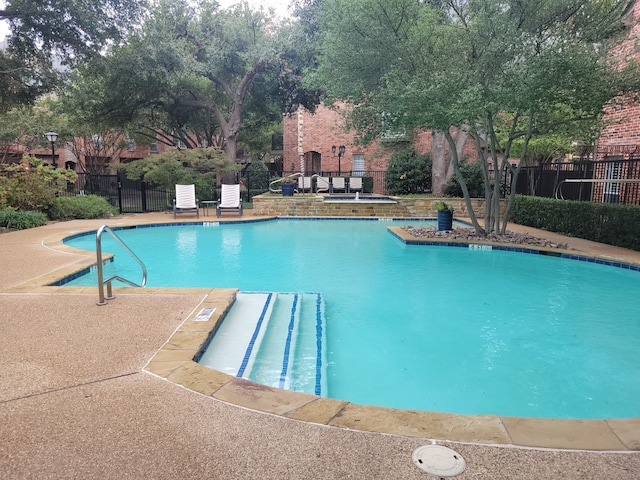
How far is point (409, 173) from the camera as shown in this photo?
17094 millimetres

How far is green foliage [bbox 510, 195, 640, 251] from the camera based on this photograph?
8023 mm

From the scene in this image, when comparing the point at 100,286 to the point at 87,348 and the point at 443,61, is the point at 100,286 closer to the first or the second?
the point at 87,348

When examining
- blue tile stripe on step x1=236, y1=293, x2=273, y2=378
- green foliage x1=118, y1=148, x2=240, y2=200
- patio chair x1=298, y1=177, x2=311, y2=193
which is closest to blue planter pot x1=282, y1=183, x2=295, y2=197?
green foliage x1=118, y1=148, x2=240, y2=200

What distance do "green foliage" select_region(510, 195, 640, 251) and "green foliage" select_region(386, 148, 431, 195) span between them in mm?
5268

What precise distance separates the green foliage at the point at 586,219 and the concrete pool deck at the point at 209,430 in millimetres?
7357

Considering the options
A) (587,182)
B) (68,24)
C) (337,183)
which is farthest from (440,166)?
(68,24)

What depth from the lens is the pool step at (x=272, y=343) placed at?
10.8 feet

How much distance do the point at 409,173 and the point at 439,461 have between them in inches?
631

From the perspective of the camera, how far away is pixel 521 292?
5.99 metres

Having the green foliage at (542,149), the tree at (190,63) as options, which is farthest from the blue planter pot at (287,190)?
the green foliage at (542,149)

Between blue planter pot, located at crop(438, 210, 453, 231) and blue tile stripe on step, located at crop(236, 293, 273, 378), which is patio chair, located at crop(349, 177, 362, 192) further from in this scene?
blue tile stripe on step, located at crop(236, 293, 273, 378)

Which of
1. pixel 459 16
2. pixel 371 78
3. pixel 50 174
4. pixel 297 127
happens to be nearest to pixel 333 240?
pixel 371 78

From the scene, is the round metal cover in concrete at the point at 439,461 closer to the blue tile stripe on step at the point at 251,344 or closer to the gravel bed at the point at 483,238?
the blue tile stripe on step at the point at 251,344

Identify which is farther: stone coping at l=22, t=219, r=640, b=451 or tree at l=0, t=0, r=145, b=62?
tree at l=0, t=0, r=145, b=62
